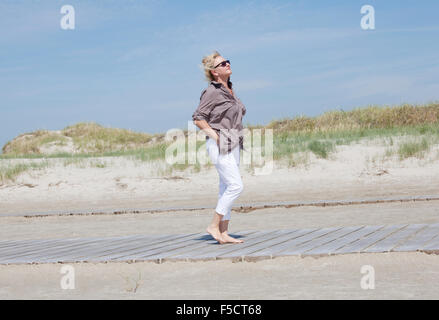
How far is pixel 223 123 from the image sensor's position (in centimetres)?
675

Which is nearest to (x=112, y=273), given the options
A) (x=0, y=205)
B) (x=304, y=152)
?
(x=0, y=205)

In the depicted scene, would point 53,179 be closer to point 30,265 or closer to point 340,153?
point 340,153

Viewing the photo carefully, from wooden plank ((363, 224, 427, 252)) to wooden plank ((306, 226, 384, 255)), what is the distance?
14.0 inches

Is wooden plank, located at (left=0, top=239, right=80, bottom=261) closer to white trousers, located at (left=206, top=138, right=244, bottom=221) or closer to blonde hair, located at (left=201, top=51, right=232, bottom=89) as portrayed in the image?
white trousers, located at (left=206, top=138, right=244, bottom=221)

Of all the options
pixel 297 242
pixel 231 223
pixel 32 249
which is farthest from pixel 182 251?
pixel 231 223

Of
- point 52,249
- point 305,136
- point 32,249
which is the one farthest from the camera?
point 305,136

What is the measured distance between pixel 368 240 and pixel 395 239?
0.99ft

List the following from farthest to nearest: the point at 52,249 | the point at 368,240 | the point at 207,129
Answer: the point at 52,249 → the point at 368,240 → the point at 207,129

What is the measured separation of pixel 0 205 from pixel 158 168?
18.1ft

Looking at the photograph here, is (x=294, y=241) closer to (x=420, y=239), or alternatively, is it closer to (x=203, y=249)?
(x=203, y=249)

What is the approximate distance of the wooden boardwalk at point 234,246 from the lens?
6.41 m

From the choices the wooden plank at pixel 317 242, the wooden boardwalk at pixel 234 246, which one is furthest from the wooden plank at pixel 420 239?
the wooden plank at pixel 317 242

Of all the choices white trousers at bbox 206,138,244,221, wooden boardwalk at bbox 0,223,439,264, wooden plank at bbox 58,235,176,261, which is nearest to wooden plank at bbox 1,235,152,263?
wooden boardwalk at bbox 0,223,439,264
